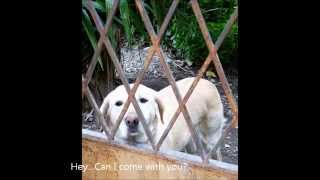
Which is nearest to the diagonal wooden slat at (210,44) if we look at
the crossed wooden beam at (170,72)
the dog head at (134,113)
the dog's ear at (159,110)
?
the crossed wooden beam at (170,72)

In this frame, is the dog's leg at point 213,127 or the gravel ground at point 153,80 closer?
the gravel ground at point 153,80

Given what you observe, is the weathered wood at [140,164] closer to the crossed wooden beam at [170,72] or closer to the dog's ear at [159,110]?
the crossed wooden beam at [170,72]

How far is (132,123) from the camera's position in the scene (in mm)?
2053

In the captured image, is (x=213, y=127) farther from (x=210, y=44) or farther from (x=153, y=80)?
(x=210, y=44)

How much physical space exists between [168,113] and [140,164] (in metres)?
0.68

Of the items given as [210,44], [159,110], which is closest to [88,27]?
[159,110]

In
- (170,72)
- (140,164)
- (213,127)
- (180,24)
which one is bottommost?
(140,164)

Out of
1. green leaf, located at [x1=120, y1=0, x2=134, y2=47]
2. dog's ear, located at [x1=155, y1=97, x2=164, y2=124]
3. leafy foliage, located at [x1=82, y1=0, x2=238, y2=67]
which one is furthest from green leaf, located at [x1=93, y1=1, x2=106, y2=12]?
dog's ear, located at [x1=155, y1=97, x2=164, y2=124]

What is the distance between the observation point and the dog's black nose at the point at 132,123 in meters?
2.04

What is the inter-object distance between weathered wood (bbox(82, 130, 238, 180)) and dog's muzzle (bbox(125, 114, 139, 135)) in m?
0.12

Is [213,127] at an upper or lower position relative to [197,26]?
lower
